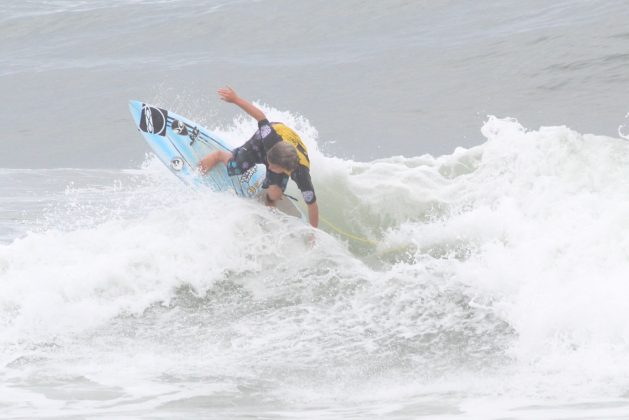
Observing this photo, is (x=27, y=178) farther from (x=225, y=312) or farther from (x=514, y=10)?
(x=514, y=10)

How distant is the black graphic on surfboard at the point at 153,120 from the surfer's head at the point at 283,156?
209 cm

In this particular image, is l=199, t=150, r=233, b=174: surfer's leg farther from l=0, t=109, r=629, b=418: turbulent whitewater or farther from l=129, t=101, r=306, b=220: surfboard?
l=0, t=109, r=629, b=418: turbulent whitewater

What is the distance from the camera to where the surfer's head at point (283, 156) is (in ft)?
25.1

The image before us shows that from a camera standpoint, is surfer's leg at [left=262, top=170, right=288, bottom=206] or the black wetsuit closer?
the black wetsuit

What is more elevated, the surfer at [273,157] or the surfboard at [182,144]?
the surfboard at [182,144]

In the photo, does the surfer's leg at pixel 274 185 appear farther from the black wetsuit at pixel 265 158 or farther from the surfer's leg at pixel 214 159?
the surfer's leg at pixel 214 159

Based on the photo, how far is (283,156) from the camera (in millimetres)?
7637

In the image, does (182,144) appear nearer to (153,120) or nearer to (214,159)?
(153,120)

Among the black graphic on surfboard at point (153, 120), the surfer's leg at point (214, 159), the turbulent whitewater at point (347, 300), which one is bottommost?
the turbulent whitewater at point (347, 300)

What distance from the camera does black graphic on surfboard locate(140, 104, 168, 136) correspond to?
9.46 m

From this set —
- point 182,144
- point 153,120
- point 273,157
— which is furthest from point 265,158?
point 153,120

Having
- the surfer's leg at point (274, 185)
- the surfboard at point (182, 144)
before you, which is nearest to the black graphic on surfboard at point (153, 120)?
the surfboard at point (182, 144)

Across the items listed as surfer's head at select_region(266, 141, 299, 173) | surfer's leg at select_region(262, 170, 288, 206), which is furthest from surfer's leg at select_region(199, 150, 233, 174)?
surfer's head at select_region(266, 141, 299, 173)

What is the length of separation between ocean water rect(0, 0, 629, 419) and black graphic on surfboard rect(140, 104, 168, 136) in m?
0.64
